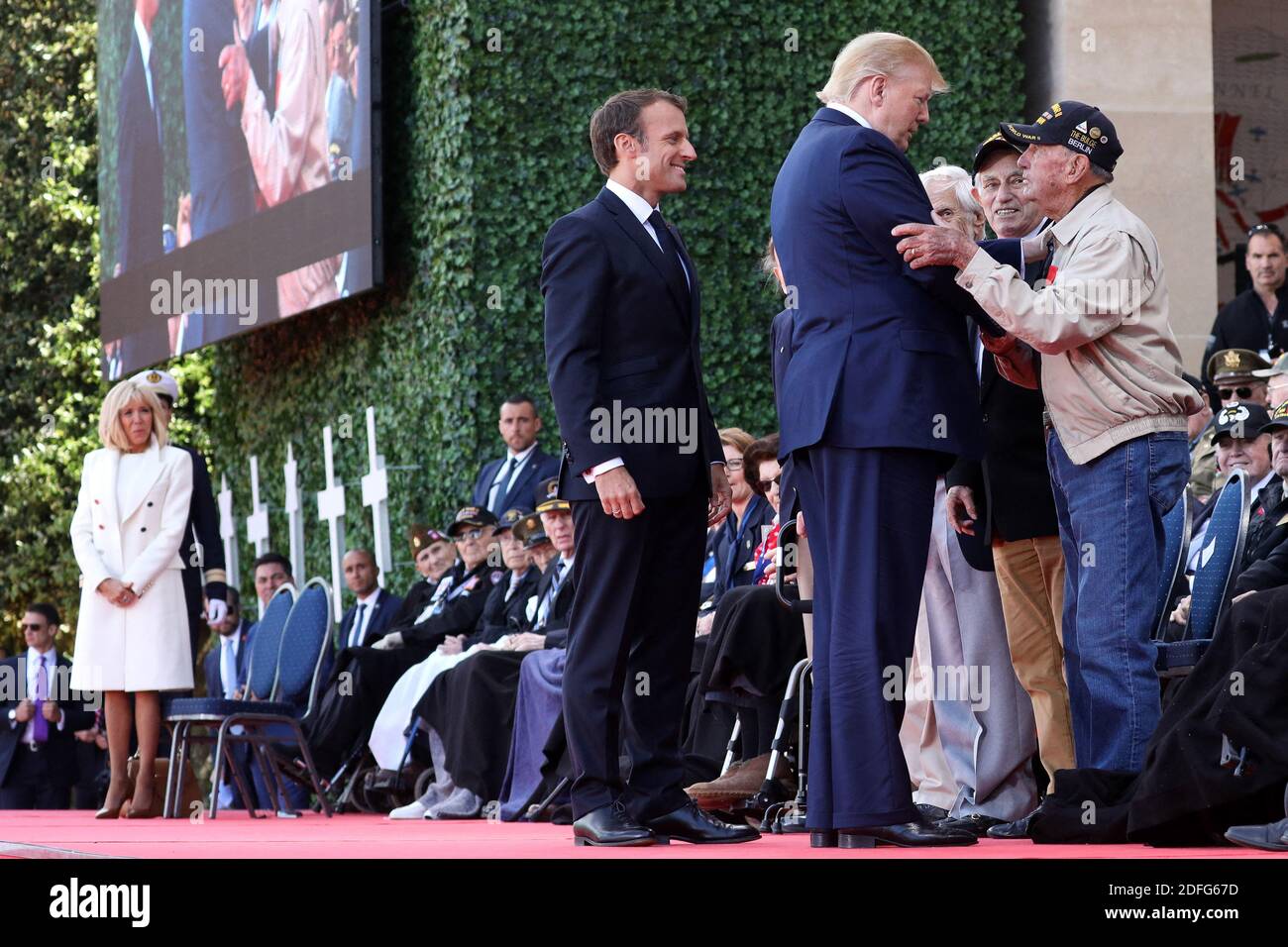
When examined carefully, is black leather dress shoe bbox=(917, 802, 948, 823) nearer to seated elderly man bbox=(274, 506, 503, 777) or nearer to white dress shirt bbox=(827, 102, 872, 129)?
white dress shirt bbox=(827, 102, 872, 129)

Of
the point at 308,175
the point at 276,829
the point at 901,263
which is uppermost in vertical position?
the point at 308,175

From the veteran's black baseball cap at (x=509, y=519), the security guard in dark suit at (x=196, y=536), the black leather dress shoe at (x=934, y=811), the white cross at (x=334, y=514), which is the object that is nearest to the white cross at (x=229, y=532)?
the white cross at (x=334, y=514)

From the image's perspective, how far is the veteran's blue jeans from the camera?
4855mm

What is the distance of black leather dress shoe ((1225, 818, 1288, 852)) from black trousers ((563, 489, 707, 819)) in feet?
4.74

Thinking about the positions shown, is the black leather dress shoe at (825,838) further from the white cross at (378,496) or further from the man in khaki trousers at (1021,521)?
the white cross at (378,496)

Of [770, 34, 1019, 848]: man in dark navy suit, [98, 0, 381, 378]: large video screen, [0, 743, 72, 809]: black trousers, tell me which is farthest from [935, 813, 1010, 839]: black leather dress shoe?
[0, 743, 72, 809]: black trousers

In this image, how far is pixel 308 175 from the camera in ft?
46.1

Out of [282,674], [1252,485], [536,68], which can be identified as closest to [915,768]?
[1252,485]

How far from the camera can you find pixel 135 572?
8.85 m

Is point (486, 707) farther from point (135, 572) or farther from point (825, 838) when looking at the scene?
point (825, 838)

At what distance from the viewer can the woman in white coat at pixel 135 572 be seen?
8828 mm
